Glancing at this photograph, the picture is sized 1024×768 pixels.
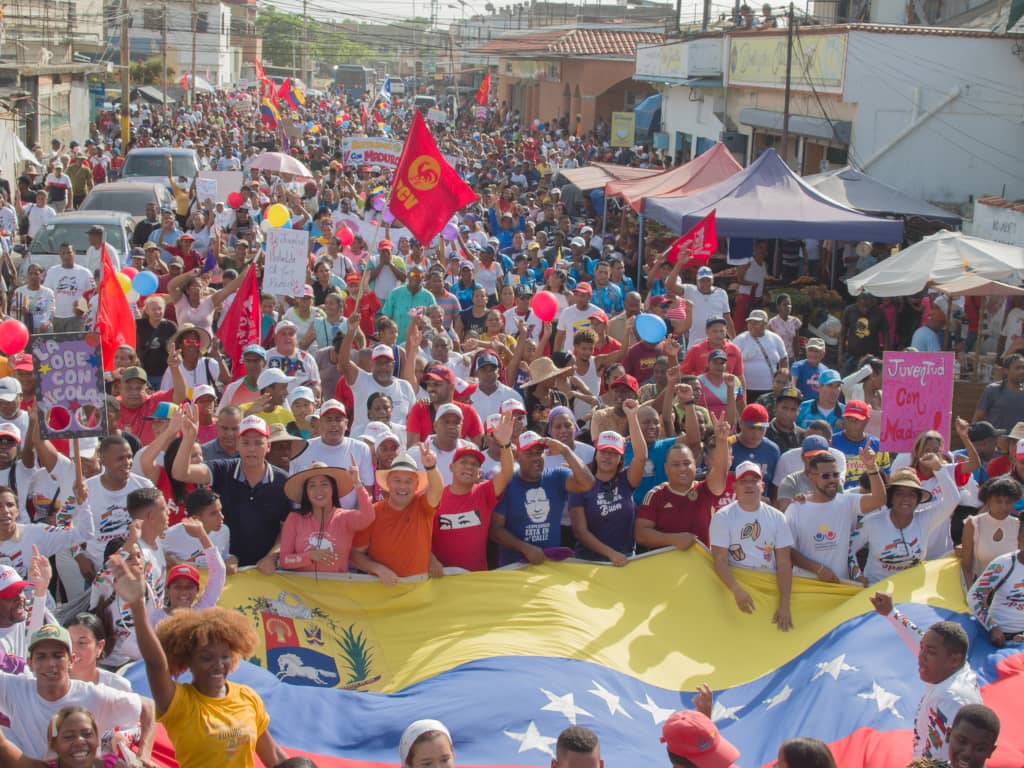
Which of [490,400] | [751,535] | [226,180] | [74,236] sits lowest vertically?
[751,535]

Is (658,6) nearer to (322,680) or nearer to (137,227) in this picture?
(137,227)

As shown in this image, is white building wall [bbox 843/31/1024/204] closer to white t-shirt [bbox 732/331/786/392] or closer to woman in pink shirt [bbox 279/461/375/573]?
white t-shirt [bbox 732/331/786/392]

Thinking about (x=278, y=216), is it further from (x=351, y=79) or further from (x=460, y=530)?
(x=351, y=79)

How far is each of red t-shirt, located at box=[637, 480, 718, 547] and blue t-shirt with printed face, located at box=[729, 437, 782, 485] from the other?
2.60 ft

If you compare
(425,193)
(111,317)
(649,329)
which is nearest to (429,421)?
(111,317)

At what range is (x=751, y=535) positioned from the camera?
23.2ft

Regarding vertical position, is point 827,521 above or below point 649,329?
below

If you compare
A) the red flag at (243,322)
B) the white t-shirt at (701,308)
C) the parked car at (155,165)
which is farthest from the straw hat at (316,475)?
the parked car at (155,165)

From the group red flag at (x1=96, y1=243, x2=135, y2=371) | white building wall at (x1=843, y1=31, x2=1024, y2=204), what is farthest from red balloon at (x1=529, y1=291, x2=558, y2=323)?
white building wall at (x1=843, y1=31, x2=1024, y2=204)

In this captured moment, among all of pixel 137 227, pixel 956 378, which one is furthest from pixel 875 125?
pixel 137 227

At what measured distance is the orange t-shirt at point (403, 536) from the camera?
A: 6.84m

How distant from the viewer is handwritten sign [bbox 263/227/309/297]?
11797mm

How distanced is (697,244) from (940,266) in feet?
8.44

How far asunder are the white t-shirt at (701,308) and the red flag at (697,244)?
2.80ft
